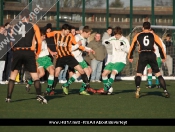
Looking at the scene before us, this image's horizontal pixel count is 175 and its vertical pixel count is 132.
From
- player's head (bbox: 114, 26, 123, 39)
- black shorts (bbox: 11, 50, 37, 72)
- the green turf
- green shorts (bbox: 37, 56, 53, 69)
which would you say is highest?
player's head (bbox: 114, 26, 123, 39)

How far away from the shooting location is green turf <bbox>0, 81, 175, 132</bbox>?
40.5ft

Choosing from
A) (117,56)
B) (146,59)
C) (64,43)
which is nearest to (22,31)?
(64,43)

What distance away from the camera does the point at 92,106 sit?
46.4 feet

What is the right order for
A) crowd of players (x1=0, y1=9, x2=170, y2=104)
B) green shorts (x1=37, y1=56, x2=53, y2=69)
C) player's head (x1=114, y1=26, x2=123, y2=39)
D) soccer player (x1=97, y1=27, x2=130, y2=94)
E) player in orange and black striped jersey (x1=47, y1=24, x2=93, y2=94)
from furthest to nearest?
green shorts (x1=37, y1=56, x2=53, y2=69), soccer player (x1=97, y1=27, x2=130, y2=94), player's head (x1=114, y1=26, x2=123, y2=39), player in orange and black striped jersey (x1=47, y1=24, x2=93, y2=94), crowd of players (x1=0, y1=9, x2=170, y2=104)

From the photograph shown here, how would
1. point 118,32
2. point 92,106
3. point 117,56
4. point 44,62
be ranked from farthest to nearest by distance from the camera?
1. point 44,62
2. point 117,56
3. point 118,32
4. point 92,106

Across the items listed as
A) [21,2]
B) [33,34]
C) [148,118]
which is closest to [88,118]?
[148,118]

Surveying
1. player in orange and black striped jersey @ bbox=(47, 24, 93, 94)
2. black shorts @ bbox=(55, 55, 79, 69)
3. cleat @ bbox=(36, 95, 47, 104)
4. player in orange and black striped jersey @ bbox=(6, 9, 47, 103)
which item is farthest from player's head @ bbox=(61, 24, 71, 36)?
cleat @ bbox=(36, 95, 47, 104)

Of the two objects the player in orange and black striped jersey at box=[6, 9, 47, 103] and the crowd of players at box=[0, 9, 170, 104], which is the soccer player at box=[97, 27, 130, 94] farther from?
the player in orange and black striped jersey at box=[6, 9, 47, 103]

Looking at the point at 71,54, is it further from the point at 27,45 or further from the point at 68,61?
the point at 27,45

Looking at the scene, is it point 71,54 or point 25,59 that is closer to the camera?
point 25,59

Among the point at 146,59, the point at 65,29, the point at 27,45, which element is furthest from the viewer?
the point at 65,29

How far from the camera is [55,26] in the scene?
26453 mm

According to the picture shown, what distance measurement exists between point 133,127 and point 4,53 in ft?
41.0

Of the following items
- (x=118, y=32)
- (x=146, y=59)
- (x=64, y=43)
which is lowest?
(x=146, y=59)
